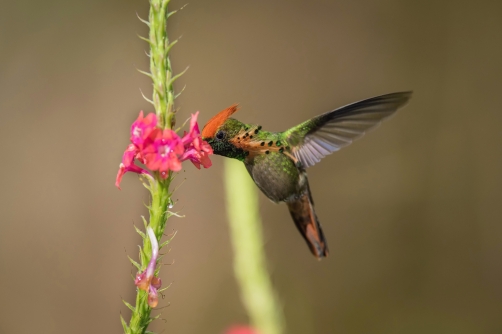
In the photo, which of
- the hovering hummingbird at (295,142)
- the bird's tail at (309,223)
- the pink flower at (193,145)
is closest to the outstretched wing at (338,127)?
the hovering hummingbird at (295,142)

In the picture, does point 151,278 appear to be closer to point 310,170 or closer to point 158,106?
point 158,106

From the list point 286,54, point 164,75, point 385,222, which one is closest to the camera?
point 164,75

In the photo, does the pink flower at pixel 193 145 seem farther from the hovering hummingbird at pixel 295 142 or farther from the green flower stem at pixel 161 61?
the hovering hummingbird at pixel 295 142

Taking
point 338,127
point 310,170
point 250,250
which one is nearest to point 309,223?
point 250,250

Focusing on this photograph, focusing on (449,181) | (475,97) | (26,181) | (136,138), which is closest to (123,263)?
(26,181)

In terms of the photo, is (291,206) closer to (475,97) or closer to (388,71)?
(388,71)
